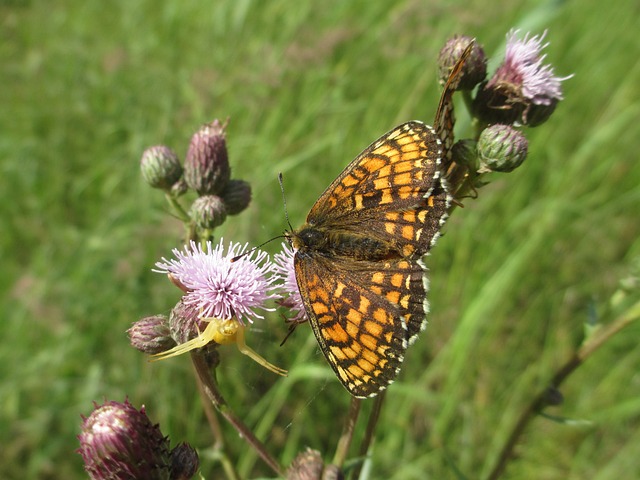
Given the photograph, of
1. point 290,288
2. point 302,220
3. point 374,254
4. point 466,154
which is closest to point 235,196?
point 290,288

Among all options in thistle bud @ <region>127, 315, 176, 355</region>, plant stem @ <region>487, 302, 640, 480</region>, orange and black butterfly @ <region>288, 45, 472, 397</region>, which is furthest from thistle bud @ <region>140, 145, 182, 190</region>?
plant stem @ <region>487, 302, 640, 480</region>

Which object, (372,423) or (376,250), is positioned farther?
(376,250)

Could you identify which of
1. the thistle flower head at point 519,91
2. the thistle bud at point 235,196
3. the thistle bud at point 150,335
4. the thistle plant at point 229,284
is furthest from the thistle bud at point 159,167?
the thistle flower head at point 519,91

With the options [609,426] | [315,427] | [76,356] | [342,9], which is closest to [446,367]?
[315,427]

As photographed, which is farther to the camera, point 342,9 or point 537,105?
point 342,9

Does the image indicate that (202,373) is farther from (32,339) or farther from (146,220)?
(32,339)

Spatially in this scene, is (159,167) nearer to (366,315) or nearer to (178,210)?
(178,210)

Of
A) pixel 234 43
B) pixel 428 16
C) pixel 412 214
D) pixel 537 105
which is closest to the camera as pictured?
pixel 412 214
